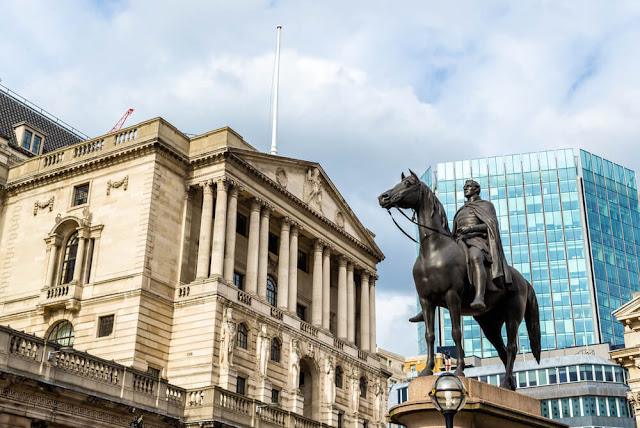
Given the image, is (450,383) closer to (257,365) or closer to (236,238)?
(257,365)

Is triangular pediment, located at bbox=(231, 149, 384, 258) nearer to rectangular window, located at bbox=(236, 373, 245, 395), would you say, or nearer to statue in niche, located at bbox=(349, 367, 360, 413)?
statue in niche, located at bbox=(349, 367, 360, 413)

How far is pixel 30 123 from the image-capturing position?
64562mm

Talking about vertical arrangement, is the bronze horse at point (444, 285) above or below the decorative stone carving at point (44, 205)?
below

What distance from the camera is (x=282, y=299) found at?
5450 centimetres

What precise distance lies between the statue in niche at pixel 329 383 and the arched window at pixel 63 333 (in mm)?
17976

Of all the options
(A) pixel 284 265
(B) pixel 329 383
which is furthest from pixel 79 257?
(B) pixel 329 383

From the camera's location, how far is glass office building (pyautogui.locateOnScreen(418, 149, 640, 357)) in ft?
373

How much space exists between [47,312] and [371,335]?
2736cm

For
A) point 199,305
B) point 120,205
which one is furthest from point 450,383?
point 120,205

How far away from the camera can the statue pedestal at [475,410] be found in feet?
43.2

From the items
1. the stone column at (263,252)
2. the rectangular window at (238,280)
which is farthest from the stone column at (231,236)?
the stone column at (263,252)

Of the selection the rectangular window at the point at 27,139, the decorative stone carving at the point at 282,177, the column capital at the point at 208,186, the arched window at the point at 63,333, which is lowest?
the arched window at the point at 63,333

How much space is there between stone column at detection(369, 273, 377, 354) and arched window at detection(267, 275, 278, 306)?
483 inches

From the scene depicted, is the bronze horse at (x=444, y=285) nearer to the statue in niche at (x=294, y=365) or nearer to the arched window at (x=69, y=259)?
the statue in niche at (x=294, y=365)
